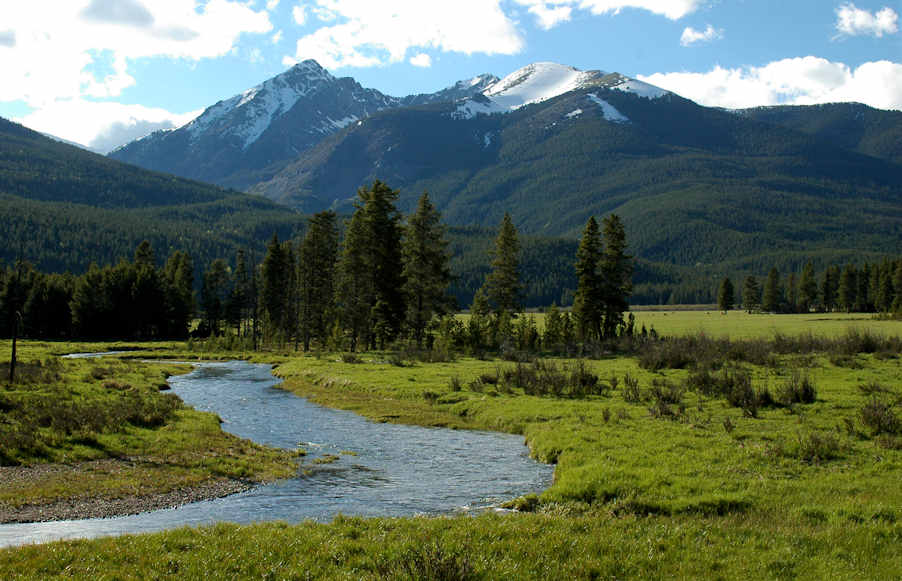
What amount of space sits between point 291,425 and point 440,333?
41.2 m

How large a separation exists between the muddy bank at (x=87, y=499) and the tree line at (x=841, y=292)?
14272 cm

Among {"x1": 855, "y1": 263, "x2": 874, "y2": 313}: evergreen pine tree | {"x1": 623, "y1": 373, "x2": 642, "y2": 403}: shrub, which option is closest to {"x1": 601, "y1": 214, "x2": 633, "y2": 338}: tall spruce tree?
{"x1": 623, "y1": 373, "x2": 642, "y2": 403}: shrub

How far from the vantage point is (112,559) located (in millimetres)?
11836

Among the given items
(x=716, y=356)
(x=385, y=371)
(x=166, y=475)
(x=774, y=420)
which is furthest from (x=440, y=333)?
(x=166, y=475)

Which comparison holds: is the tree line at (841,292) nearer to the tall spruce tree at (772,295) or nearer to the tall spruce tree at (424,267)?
the tall spruce tree at (772,295)

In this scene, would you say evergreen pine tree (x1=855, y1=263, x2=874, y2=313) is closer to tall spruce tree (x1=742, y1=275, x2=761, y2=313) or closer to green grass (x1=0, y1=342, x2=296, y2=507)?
tall spruce tree (x1=742, y1=275, x2=761, y2=313)

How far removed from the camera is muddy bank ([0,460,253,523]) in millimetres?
16281

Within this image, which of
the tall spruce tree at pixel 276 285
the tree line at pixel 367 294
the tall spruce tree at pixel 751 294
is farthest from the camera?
the tall spruce tree at pixel 751 294

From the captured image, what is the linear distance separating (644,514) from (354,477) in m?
9.86

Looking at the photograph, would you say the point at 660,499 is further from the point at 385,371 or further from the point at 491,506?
the point at 385,371

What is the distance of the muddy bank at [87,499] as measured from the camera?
16281 mm

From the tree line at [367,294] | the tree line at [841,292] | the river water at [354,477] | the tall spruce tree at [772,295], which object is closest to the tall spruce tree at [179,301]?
the tree line at [367,294]

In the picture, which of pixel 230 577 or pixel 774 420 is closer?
pixel 230 577

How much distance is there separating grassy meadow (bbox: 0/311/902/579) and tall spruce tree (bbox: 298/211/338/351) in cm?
5283
